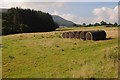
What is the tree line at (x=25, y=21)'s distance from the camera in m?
70.7

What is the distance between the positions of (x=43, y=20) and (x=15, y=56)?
59.6 m

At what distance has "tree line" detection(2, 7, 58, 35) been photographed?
232 ft

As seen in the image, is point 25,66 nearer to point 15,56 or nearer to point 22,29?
point 15,56

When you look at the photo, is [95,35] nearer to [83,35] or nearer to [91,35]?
[91,35]

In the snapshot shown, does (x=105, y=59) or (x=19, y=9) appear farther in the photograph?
(x=19, y=9)

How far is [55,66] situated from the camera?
18672 mm

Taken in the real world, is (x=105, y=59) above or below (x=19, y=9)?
below

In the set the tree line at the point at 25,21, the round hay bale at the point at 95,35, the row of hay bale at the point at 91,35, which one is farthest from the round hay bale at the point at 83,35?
the tree line at the point at 25,21

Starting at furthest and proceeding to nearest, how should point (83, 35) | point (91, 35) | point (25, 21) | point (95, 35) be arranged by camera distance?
point (25, 21) → point (83, 35) → point (95, 35) → point (91, 35)

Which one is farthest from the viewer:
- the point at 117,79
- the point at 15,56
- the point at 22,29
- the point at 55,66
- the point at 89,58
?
the point at 22,29

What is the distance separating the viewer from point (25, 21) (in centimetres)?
7869

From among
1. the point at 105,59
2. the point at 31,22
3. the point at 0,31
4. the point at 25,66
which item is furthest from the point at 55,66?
the point at 31,22

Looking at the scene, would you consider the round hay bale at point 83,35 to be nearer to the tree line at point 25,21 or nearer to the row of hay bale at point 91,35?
the row of hay bale at point 91,35

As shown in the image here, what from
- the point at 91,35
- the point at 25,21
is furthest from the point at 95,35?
the point at 25,21
